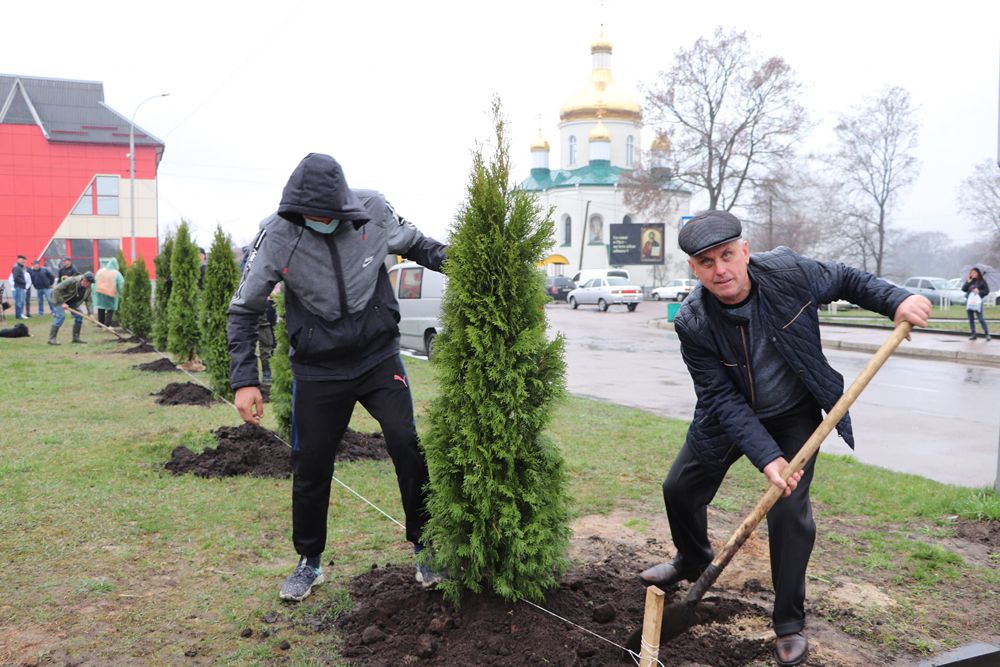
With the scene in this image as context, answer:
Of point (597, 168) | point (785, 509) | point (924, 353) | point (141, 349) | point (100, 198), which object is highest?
point (597, 168)

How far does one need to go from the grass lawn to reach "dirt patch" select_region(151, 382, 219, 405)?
158 centimetres

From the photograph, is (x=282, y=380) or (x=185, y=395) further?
(x=185, y=395)

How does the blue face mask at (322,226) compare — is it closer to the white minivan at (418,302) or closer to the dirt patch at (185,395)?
the dirt patch at (185,395)

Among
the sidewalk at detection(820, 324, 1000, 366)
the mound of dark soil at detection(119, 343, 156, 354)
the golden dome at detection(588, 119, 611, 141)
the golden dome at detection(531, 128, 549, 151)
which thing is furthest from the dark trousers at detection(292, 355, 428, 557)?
the golden dome at detection(531, 128, 549, 151)

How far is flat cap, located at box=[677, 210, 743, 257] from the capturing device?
10.2 feet

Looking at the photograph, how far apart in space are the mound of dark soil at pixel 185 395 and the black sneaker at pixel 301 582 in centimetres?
672

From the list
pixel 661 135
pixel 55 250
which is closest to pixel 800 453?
pixel 661 135

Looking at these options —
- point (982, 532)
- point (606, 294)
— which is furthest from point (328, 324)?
point (606, 294)

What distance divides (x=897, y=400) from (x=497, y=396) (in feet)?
31.2

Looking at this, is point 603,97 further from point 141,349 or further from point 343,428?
point 343,428

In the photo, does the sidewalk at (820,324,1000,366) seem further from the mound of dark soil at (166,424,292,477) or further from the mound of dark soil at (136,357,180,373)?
the mound of dark soil at (136,357,180,373)

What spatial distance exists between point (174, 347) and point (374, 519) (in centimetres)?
953

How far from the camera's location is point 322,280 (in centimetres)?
354

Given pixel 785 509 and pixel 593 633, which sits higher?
pixel 785 509
